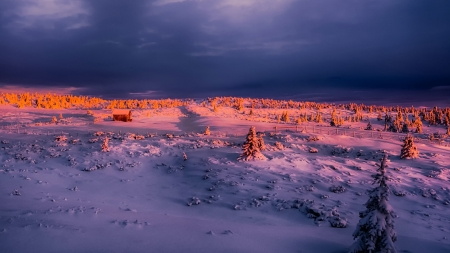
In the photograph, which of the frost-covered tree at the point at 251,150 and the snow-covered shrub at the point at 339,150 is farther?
the snow-covered shrub at the point at 339,150

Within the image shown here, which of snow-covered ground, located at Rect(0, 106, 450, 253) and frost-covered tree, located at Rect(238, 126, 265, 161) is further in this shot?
frost-covered tree, located at Rect(238, 126, 265, 161)

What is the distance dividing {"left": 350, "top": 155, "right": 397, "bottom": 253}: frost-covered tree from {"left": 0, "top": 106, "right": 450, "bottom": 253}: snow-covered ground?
6.68 ft

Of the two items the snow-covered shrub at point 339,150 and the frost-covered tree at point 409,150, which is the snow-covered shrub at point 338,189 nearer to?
the snow-covered shrub at point 339,150

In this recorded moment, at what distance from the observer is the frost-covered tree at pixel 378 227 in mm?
8445

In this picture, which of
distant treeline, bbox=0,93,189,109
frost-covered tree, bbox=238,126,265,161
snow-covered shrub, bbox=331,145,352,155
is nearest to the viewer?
frost-covered tree, bbox=238,126,265,161

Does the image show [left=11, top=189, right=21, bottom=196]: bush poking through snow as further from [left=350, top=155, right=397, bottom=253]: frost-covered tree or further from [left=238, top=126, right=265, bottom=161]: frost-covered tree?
[left=350, top=155, right=397, bottom=253]: frost-covered tree

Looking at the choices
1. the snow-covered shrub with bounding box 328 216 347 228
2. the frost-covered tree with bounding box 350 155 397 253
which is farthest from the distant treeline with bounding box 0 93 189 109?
the frost-covered tree with bounding box 350 155 397 253

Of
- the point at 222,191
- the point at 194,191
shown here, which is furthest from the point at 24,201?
the point at 222,191

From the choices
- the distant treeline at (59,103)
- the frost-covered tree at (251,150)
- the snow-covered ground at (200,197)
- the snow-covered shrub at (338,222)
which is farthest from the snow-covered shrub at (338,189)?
the distant treeline at (59,103)

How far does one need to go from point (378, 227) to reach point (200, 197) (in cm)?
1187

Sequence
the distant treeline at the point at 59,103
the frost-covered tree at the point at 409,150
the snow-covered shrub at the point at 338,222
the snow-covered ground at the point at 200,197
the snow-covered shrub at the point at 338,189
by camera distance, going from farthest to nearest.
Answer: the distant treeline at the point at 59,103 → the frost-covered tree at the point at 409,150 → the snow-covered shrub at the point at 338,189 → the snow-covered shrub at the point at 338,222 → the snow-covered ground at the point at 200,197

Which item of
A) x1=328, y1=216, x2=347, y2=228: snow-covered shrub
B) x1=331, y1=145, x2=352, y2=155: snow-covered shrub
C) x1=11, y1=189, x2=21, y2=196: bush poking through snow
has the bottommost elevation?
x1=328, y1=216, x2=347, y2=228: snow-covered shrub

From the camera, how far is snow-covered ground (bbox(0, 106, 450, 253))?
10.6m

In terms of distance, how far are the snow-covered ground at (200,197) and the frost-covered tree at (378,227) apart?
2.04 meters
